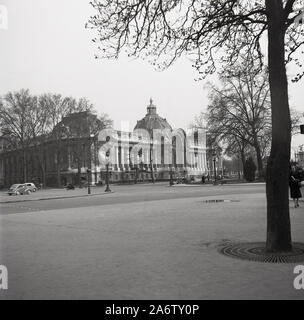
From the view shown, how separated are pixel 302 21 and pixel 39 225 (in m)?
10.6

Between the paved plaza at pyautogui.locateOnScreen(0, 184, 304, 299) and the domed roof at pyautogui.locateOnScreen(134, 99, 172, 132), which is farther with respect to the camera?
the domed roof at pyautogui.locateOnScreen(134, 99, 172, 132)

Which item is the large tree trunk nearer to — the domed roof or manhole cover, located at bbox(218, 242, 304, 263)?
manhole cover, located at bbox(218, 242, 304, 263)

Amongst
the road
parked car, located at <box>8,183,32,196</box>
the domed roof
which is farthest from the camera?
the domed roof

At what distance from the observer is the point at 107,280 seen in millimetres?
6711

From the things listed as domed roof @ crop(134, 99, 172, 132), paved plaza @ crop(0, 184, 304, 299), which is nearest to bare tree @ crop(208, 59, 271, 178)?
paved plaza @ crop(0, 184, 304, 299)

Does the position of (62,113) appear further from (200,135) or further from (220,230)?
(220,230)

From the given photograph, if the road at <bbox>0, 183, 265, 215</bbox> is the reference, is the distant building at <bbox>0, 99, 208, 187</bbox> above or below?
above

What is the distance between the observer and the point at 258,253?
8.47 m

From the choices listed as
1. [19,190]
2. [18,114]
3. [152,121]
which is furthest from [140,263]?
[152,121]

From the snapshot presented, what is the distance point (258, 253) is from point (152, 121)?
115990 millimetres

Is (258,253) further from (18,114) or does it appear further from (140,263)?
(18,114)

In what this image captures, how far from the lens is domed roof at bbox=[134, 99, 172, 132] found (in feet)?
402

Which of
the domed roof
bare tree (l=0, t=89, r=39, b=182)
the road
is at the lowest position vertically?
the road

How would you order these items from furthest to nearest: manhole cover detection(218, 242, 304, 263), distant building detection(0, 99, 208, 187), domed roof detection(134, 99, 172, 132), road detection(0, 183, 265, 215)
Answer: domed roof detection(134, 99, 172, 132), distant building detection(0, 99, 208, 187), road detection(0, 183, 265, 215), manhole cover detection(218, 242, 304, 263)
